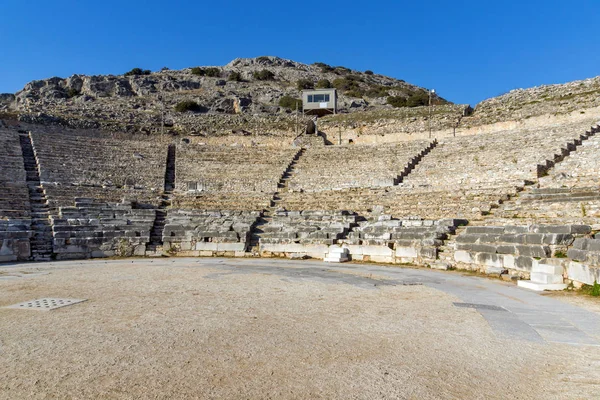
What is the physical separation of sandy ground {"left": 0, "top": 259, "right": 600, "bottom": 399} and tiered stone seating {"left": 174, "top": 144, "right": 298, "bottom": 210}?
12.2 meters

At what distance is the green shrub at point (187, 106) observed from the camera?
42.1 meters

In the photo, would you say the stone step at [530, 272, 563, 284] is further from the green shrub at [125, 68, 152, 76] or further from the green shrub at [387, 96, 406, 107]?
the green shrub at [125, 68, 152, 76]

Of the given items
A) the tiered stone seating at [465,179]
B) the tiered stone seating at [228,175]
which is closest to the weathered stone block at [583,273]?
the tiered stone seating at [465,179]

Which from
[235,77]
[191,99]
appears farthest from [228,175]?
[235,77]

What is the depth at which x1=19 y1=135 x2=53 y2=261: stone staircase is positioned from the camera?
46.5 ft

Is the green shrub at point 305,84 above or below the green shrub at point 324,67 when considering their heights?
below

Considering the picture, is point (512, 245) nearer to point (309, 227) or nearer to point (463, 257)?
point (463, 257)

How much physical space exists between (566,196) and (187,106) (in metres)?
36.7

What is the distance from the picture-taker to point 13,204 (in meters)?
16.2

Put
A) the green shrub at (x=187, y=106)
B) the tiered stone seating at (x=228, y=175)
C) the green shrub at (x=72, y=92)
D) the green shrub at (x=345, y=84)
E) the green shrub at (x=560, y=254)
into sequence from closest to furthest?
the green shrub at (x=560, y=254) < the tiered stone seating at (x=228, y=175) < the green shrub at (x=187, y=106) < the green shrub at (x=72, y=92) < the green shrub at (x=345, y=84)

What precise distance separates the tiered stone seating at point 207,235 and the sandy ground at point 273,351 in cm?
801

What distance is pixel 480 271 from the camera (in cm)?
1051

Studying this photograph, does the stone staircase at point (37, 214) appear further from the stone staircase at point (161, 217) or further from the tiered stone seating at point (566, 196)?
the tiered stone seating at point (566, 196)

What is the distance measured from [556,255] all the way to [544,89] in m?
25.6
